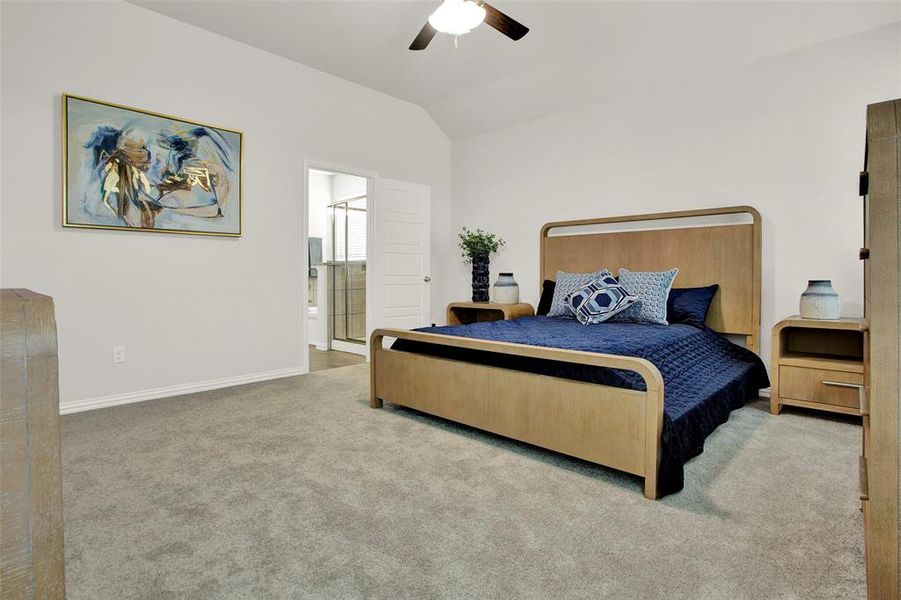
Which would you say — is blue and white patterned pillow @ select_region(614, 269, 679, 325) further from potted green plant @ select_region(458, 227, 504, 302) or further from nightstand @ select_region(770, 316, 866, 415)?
potted green plant @ select_region(458, 227, 504, 302)

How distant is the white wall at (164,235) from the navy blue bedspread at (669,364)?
1.65 meters

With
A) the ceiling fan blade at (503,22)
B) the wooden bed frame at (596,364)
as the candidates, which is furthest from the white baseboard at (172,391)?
the ceiling fan blade at (503,22)

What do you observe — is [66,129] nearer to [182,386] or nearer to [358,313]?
[182,386]

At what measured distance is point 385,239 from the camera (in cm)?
512

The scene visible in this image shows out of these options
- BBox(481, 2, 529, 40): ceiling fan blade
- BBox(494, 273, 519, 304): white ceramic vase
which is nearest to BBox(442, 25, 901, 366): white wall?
BBox(494, 273, 519, 304): white ceramic vase

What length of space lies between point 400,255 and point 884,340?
4654 millimetres

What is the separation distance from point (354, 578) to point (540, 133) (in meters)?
4.51

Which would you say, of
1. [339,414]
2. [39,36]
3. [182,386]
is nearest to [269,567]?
[339,414]

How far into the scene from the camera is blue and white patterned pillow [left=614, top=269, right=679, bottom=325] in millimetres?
3529

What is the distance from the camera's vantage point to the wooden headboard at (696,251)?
11.8ft

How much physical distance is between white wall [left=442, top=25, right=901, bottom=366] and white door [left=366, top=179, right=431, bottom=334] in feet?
3.82

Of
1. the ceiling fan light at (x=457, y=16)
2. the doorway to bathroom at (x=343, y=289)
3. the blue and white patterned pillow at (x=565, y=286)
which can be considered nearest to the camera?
the ceiling fan light at (x=457, y=16)

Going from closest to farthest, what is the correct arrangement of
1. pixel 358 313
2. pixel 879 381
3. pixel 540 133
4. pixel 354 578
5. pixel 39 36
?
pixel 879 381 → pixel 354 578 → pixel 39 36 → pixel 540 133 → pixel 358 313

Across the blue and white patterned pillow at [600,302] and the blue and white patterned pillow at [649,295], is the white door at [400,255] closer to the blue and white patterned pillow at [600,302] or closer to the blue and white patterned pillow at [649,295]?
the blue and white patterned pillow at [600,302]
